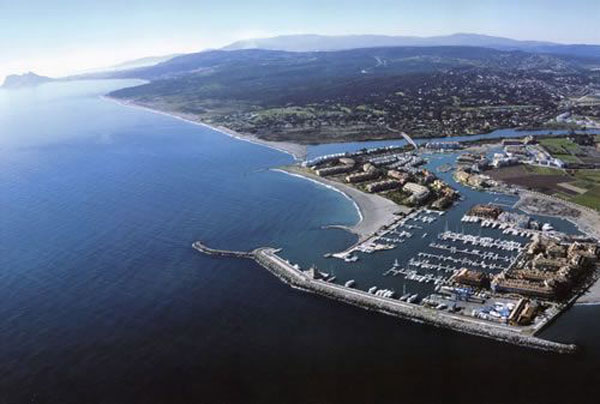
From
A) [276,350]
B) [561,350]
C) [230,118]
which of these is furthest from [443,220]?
[230,118]

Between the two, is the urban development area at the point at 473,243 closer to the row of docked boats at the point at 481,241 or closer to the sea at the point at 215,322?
the row of docked boats at the point at 481,241

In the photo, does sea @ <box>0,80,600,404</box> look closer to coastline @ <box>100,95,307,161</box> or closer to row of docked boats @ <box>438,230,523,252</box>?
row of docked boats @ <box>438,230,523,252</box>

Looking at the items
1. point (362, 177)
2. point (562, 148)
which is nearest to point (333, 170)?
point (362, 177)

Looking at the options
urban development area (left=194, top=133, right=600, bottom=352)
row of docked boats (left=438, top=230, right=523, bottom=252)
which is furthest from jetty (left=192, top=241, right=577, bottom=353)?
row of docked boats (left=438, top=230, right=523, bottom=252)

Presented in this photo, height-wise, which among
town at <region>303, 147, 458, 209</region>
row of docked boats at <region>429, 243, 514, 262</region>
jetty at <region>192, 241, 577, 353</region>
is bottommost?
row of docked boats at <region>429, 243, 514, 262</region>

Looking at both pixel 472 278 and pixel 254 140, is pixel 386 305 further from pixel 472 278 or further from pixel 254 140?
pixel 254 140
